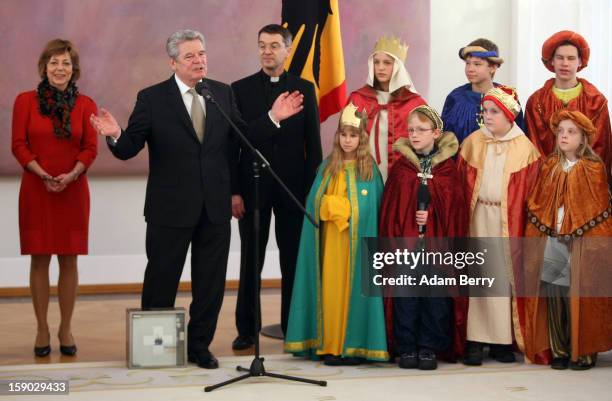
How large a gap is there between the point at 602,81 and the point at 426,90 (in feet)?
4.79

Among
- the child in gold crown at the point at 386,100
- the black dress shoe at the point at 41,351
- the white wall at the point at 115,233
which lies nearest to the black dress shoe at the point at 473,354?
the child in gold crown at the point at 386,100

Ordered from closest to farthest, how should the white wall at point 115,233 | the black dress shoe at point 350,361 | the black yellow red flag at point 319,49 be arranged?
the black dress shoe at point 350,361, the black yellow red flag at point 319,49, the white wall at point 115,233

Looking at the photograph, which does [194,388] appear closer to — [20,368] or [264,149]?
[20,368]

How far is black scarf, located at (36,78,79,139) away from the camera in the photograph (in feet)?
18.6

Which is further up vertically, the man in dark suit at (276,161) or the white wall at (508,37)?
the white wall at (508,37)

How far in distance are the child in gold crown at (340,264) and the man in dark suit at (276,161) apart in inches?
16.6

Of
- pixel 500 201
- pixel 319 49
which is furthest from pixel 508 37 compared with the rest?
pixel 500 201

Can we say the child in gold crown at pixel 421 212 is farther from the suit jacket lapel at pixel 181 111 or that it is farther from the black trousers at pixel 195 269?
the suit jacket lapel at pixel 181 111

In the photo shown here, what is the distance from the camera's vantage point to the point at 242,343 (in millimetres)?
5957

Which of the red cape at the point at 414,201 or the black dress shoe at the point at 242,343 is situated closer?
the red cape at the point at 414,201

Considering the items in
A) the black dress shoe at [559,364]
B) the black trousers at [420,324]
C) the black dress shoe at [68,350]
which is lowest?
the black dress shoe at [559,364]

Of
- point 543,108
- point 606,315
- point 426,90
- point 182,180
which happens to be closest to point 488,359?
point 606,315

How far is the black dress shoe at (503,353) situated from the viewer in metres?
5.59

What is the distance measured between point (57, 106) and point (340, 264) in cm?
173
